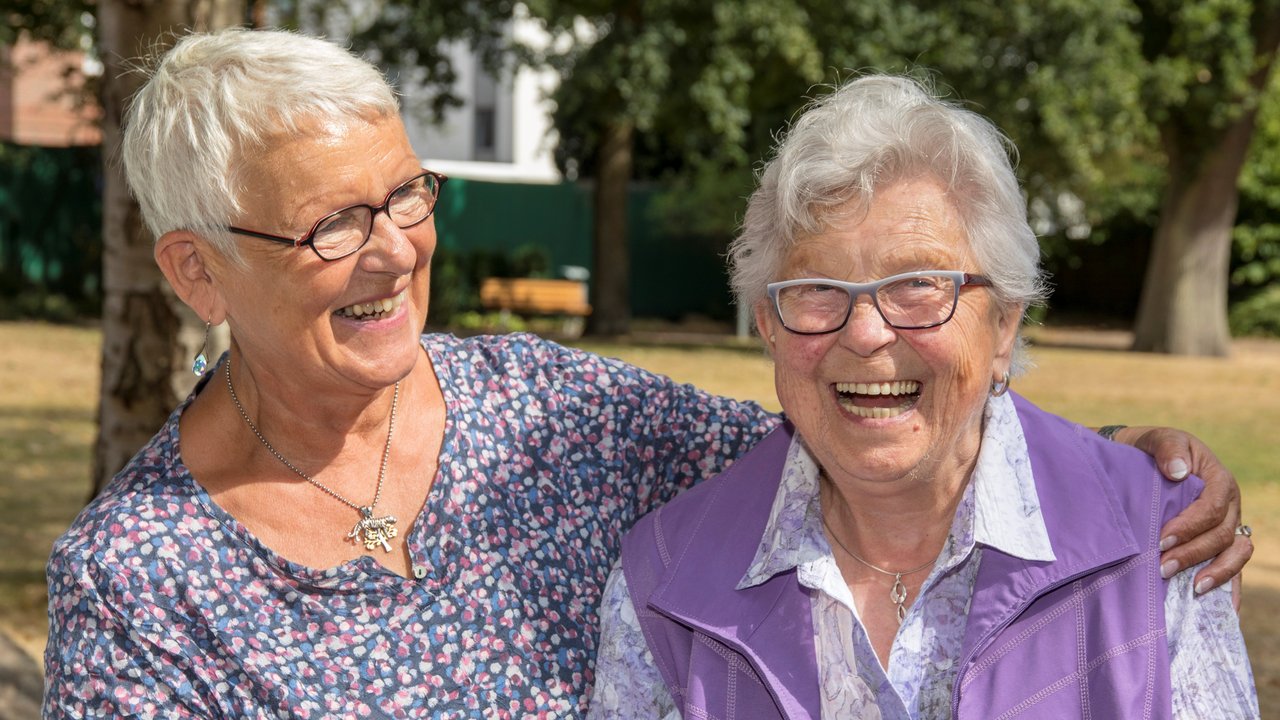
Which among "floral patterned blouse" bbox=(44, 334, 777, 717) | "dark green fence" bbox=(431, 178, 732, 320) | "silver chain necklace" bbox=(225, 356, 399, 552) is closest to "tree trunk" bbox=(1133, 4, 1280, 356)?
"dark green fence" bbox=(431, 178, 732, 320)

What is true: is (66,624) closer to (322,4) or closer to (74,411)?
(74,411)

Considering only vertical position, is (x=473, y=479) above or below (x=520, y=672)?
above

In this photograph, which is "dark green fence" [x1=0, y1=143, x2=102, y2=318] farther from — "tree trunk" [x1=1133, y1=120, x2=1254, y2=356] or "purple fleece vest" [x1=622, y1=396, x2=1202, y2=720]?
"purple fleece vest" [x1=622, y1=396, x2=1202, y2=720]

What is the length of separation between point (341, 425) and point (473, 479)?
0.90ft

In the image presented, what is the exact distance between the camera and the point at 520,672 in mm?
2574

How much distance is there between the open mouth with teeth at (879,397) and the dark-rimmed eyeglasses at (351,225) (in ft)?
2.71

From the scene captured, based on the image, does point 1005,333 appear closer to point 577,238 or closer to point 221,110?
point 221,110

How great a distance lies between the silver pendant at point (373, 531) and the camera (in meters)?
2.60

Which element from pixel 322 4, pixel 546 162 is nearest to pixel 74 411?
pixel 322 4

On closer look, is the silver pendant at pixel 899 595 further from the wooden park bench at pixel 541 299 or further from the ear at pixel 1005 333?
the wooden park bench at pixel 541 299

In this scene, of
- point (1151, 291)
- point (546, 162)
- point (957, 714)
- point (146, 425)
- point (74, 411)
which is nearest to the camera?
point (957, 714)

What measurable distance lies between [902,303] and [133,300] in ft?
13.1

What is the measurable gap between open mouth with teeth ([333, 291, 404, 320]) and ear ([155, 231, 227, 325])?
0.78 ft

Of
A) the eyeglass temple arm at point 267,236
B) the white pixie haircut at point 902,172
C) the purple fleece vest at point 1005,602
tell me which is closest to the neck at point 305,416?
the eyeglass temple arm at point 267,236
